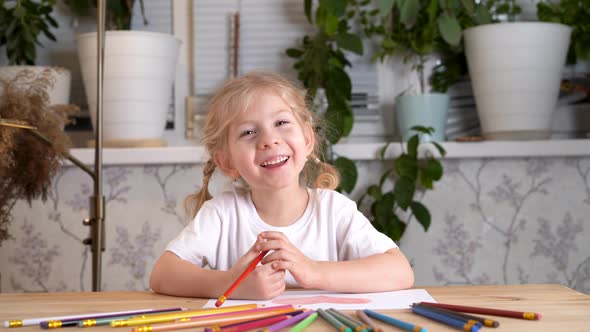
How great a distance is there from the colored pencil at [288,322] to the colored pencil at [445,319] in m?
0.12

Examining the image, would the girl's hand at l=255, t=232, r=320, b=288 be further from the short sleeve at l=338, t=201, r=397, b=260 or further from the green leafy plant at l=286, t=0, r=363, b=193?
the green leafy plant at l=286, t=0, r=363, b=193

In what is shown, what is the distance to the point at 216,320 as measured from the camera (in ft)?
2.20

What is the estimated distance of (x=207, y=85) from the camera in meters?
2.09

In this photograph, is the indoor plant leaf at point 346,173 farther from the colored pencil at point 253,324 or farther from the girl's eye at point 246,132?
the colored pencil at point 253,324

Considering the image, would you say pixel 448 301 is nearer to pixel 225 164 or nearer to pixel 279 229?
pixel 279 229

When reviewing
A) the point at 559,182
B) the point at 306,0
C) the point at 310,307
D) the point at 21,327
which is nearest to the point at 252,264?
the point at 310,307

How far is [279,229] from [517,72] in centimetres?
101

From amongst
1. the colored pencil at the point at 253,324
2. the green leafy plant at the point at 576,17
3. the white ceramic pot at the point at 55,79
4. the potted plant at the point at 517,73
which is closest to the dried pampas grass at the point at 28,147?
the white ceramic pot at the point at 55,79

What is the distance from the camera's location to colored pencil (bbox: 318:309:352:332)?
0.61 meters

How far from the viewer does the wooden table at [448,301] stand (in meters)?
0.67

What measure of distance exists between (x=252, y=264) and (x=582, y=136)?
1.54 m

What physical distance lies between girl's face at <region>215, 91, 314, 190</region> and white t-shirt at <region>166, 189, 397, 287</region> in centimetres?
8

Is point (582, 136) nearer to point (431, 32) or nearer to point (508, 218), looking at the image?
point (508, 218)

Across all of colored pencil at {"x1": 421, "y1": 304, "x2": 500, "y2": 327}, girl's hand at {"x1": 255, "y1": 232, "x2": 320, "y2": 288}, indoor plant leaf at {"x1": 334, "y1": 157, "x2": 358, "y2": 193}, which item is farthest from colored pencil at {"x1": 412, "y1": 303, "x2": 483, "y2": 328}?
indoor plant leaf at {"x1": 334, "y1": 157, "x2": 358, "y2": 193}
